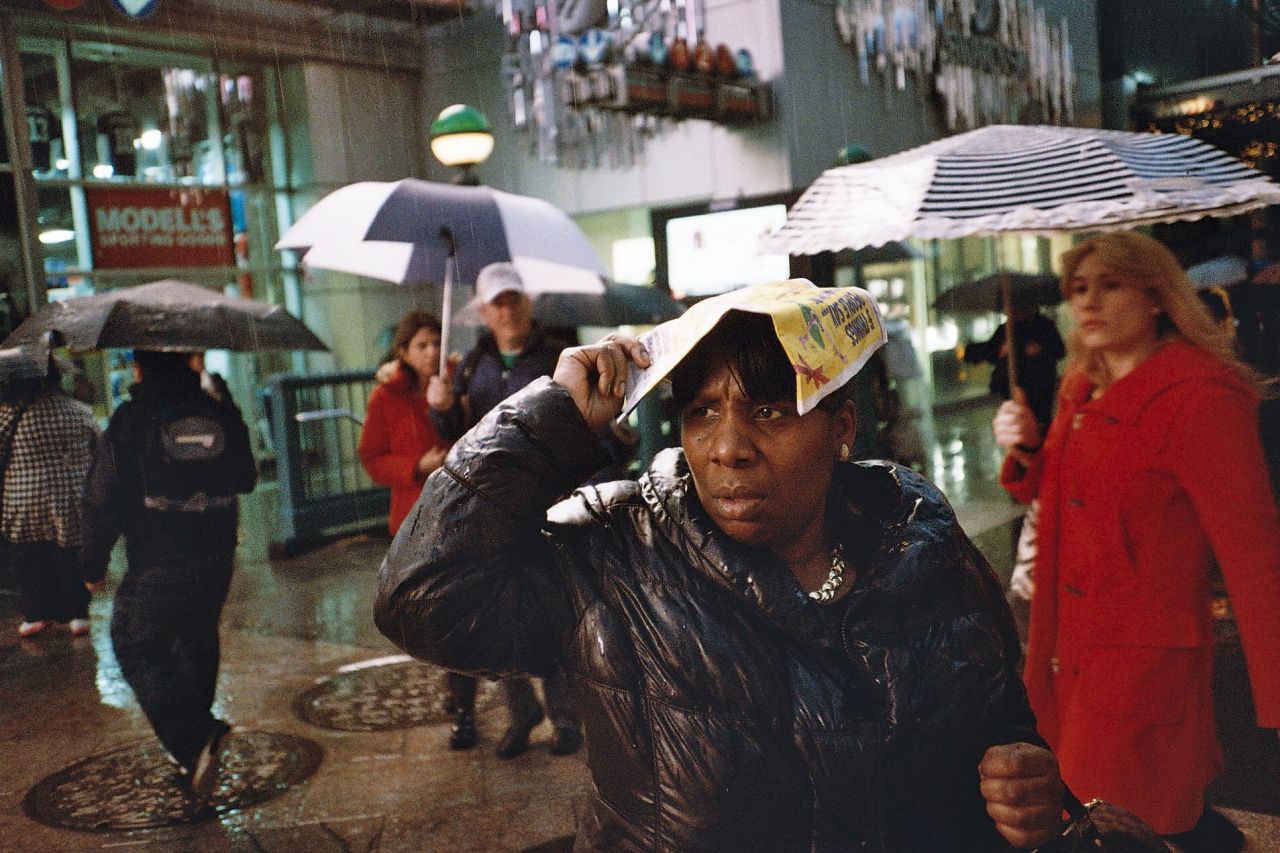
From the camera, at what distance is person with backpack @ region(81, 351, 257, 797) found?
4684 millimetres

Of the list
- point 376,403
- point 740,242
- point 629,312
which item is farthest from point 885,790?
point 740,242

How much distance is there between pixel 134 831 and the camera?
175 inches

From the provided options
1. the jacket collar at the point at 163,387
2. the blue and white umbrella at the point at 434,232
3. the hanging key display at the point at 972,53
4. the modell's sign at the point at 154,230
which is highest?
the hanging key display at the point at 972,53

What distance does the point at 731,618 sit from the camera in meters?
1.61

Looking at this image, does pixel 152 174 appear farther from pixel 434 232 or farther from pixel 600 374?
pixel 600 374

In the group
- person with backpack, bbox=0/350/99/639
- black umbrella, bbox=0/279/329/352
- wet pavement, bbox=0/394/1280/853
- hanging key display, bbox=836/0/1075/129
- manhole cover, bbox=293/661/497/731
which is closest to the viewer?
wet pavement, bbox=0/394/1280/853

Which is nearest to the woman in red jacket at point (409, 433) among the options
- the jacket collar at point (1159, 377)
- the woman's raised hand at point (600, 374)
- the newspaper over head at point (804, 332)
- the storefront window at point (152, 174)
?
the jacket collar at point (1159, 377)

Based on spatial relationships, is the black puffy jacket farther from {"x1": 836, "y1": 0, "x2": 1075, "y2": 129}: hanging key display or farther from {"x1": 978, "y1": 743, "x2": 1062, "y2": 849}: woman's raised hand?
{"x1": 836, "y1": 0, "x2": 1075, "y2": 129}: hanging key display

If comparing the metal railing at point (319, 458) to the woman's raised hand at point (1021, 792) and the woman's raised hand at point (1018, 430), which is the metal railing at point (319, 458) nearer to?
the woman's raised hand at point (1018, 430)

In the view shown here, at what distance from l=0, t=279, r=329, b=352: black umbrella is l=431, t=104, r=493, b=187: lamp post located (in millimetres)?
1100

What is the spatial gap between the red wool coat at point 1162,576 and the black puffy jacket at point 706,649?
141 cm

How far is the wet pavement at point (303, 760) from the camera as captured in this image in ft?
14.2

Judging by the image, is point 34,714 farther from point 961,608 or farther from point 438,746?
point 961,608

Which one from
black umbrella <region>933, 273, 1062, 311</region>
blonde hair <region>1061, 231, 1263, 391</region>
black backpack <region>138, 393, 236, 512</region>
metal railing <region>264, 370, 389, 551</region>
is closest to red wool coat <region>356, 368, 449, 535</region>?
black backpack <region>138, 393, 236, 512</region>
